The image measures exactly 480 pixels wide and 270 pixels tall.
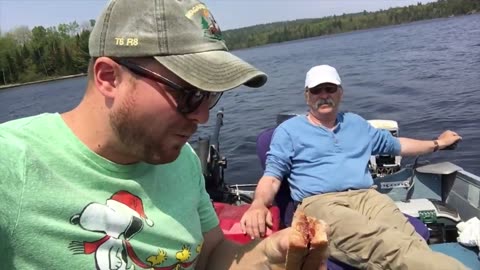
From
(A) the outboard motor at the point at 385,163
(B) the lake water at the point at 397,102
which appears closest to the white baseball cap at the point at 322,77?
(A) the outboard motor at the point at 385,163

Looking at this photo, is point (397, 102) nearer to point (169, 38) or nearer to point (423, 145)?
point (423, 145)

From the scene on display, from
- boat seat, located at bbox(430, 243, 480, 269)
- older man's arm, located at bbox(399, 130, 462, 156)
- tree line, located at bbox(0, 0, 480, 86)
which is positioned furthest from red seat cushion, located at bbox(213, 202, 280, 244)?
tree line, located at bbox(0, 0, 480, 86)

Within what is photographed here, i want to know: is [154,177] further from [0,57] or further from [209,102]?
[0,57]

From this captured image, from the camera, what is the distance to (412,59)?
20.8 m

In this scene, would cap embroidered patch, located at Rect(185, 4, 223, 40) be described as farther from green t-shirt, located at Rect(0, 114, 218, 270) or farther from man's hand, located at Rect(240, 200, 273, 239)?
man's hand, located at Rect(240, 200, 273, 239)

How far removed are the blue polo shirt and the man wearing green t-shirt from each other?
2004mm

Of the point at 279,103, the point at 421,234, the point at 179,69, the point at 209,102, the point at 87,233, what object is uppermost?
the point at 179,69

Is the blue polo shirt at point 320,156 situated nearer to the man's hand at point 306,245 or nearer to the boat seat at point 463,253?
the boat seat at point 463,253

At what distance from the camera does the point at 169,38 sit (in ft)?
3.48

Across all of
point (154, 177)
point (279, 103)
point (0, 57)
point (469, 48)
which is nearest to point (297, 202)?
point (154, 177)

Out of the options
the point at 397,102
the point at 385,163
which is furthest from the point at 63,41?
the point at 385,163

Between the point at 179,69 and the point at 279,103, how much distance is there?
1349 centimetres

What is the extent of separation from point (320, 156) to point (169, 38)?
7.64 feet

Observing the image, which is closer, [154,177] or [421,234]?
[154,177]
